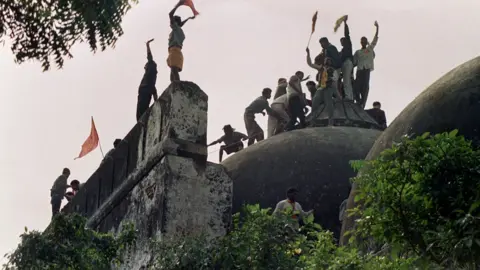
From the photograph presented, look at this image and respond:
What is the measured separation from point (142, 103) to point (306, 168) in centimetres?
271

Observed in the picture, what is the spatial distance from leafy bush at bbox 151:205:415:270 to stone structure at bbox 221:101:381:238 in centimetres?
374

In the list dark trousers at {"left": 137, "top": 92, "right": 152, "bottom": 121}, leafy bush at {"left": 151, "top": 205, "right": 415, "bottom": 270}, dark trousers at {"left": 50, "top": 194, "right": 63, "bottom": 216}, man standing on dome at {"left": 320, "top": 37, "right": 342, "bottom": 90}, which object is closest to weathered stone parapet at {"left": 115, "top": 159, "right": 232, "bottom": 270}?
leafy bush at {"left": 151, "top": 205, "right": 415, "bottom": 270}

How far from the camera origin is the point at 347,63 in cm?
1681

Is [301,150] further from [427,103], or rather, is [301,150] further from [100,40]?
[100,40]

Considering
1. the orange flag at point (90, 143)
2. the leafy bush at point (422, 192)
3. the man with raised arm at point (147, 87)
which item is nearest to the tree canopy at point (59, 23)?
the leafy bush at point (422, 192)

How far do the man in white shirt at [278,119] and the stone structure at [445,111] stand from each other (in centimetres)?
501

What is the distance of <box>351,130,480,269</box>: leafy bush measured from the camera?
7.76 metres

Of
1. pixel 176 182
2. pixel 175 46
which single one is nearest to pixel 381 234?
pixel 176 182

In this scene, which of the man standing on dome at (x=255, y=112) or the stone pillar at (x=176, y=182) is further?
the man standing on dome at (x=255, y=112)

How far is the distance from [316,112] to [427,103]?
5221 millimetres

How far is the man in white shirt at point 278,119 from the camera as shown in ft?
54.0

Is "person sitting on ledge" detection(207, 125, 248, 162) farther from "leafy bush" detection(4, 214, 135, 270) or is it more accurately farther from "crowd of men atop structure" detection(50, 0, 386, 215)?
"leafy bush" detection(4, 214, 135, 270)

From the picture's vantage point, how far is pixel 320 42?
1702cm

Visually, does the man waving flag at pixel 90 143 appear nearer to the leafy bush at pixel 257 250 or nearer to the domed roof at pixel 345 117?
the domed roof at pixel 345 117
